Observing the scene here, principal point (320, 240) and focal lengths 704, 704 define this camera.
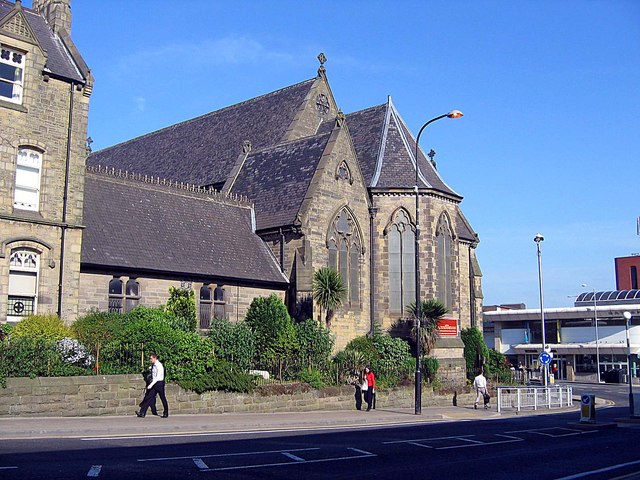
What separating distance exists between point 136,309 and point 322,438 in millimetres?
11293

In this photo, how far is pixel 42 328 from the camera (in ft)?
74.0

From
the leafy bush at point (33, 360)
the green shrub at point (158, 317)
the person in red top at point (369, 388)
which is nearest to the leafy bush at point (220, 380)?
the green shrub at point (158, 317)

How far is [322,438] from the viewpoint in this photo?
1759 cm

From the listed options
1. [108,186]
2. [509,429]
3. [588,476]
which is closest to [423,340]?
[509,429]

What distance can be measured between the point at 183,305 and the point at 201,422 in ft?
33.6

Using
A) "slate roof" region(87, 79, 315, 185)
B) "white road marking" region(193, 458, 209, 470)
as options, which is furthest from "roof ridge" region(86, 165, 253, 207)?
"white road marking" region(193, 458, 209, 470)

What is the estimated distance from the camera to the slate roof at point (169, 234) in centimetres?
2867

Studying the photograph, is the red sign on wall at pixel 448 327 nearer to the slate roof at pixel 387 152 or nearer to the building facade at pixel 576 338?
the slate roof at pixel 387 152

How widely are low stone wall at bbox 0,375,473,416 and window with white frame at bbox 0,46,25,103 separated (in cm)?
1119

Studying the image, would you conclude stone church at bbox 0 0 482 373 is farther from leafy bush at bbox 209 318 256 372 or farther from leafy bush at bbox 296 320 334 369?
leafy bush at bbox 209 318 256 372

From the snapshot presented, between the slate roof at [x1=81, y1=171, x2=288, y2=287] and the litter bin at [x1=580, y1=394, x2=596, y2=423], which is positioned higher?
the slate roof at [x1=81, y1=171, x2=288, y2=287]

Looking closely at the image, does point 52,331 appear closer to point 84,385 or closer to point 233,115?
point 84,385

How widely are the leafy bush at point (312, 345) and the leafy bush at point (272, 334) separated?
0.36 metres

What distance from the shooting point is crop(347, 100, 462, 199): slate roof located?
1476 inches
